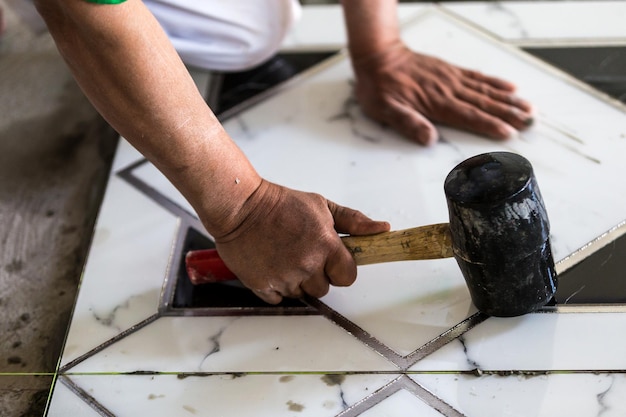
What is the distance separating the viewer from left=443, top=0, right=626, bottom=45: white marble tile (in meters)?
1.66

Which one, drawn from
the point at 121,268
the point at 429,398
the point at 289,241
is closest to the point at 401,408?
the point at 429,398

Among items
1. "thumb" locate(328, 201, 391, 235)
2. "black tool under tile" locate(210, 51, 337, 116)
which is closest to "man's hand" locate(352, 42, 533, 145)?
"black tool under tile" locate(210, 51, 337, 116)

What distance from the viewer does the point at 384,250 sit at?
1.11m

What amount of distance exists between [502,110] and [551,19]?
42 cm

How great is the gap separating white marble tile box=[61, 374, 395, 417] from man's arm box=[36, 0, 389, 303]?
139 millimetres

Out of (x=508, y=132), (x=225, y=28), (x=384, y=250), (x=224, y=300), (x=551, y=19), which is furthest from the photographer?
(x=551, y=19)

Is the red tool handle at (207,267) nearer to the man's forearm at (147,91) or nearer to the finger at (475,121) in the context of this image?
the man's forearm at (147,91)

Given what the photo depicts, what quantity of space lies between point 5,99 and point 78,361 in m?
0.80

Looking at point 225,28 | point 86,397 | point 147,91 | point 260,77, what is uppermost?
point 147,91

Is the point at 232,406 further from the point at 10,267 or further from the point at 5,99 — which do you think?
the point at 5,99

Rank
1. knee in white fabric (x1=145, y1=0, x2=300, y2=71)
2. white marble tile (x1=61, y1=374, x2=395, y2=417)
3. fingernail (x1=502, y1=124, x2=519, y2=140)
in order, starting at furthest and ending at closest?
knee in white fabric (x1=145, y1=0, x2=300, y2=71)
fingernail (x1=502, y1=124, x2=519, y2=140)
white marble tile (x1=61, y1=374, x2=395, y2=417)

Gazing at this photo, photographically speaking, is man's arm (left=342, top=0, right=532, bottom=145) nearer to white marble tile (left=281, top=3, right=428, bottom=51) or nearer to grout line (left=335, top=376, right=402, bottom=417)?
white marble tile (left=281, top=3, right=428, bottom=51)

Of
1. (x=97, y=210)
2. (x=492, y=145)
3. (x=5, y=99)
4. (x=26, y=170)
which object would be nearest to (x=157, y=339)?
(x=97, y=210)

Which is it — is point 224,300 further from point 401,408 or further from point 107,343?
point 401,408
